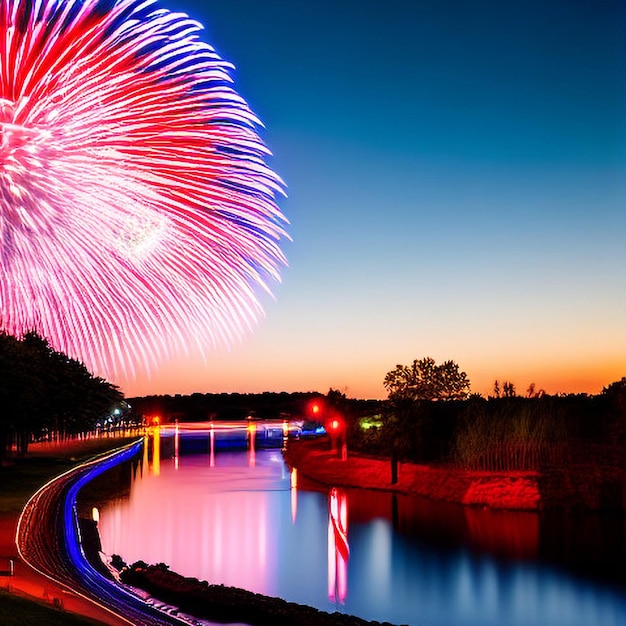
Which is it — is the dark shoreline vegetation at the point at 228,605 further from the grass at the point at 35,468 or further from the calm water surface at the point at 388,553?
the grass at the point at 35,468

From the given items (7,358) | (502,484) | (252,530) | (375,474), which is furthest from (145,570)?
(7,358)

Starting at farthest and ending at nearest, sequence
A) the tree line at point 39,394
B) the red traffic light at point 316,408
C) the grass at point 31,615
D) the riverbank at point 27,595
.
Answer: the red traffic light at point 316,408, the tree line at point 39,394, the riverbank at point 27,595, the grass at point 31,615

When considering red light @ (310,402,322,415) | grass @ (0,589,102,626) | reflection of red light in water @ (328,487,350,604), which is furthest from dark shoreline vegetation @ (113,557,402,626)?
red light @ (310,402,322,415)

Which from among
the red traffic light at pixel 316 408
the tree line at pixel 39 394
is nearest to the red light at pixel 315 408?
the red traffic light at pixel 316 408

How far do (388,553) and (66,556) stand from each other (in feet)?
46.6

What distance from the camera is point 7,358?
5447 cm

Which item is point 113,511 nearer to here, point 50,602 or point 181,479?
point 181,479

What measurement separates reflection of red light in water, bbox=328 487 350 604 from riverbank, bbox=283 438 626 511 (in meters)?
4.05

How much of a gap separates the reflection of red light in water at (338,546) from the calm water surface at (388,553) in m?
0.08

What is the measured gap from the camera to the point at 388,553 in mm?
34875

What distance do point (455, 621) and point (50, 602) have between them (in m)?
13.7

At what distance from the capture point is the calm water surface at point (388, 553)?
89.8 feet

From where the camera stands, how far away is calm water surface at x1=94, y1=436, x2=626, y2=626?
2736 cm

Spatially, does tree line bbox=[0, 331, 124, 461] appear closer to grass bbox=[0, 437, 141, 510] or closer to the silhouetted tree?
grass bbox=[0, 437, 141, 510]
